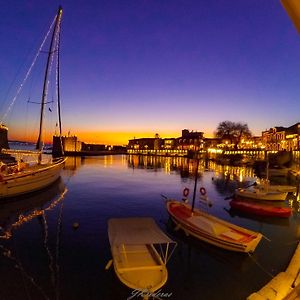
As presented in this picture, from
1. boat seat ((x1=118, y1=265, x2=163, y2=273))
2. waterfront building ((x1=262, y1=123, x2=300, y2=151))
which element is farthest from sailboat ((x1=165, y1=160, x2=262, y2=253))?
waterfront building ((x1=262, y1=123, x2=300, y2=151))

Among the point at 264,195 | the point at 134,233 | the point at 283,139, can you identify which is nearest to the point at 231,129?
the point at 283,139

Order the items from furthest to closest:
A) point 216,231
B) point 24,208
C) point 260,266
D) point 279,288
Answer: point 24,208 < point 216,231 < point 260,266 < point 279,288

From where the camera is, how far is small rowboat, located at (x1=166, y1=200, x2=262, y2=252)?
61.3 ft

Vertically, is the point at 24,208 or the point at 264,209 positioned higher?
the point at 264,209

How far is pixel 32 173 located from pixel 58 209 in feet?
26.8

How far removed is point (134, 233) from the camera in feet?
49.9

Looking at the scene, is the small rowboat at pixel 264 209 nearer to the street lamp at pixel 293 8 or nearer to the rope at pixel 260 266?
the rope at pixel 260 266

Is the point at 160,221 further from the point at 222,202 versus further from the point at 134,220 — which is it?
the point at 222,202

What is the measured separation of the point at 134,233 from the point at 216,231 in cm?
776

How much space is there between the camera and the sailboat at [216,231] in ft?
61.3

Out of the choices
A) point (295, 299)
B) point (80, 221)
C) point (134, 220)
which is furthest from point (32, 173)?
point (295, 299)

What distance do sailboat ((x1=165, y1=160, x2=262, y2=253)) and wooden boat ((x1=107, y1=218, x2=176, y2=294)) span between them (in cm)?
552

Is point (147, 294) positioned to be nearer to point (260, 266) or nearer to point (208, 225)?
point (260, 266)

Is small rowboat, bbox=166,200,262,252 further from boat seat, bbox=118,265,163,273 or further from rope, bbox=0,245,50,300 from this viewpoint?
rope, bbox=0,245,50,300
